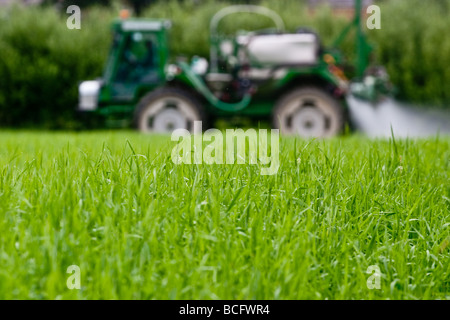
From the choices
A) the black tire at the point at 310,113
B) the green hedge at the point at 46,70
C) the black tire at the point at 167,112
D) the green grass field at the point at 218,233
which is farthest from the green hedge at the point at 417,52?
the green grass field at the point at 218,233

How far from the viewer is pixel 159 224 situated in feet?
8.98

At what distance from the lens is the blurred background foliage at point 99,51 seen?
13.0 m

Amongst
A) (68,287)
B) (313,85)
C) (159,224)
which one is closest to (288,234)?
(159,224)

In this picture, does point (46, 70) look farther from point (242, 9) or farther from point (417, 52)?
point (417, 52)

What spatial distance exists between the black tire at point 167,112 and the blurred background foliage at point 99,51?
2.89m

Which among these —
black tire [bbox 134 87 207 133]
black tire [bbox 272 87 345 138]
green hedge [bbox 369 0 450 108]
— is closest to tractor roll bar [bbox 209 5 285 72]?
green hedge [bbox 369 0 450 108]

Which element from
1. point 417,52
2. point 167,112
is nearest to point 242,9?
point 417,52

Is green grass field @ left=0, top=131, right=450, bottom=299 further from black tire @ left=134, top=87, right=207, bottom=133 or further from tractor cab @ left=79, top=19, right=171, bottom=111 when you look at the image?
tractor cab @ left=79, top=19, right=171, bottom=111

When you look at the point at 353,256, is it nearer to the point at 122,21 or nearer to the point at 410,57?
the point at 122,21

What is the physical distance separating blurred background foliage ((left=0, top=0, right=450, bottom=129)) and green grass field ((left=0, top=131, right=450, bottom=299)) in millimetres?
9835

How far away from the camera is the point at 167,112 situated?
35.6ft

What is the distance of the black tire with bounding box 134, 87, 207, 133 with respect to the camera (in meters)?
10.7

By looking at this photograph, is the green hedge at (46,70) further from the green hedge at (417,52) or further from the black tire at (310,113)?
the green hedge at (417,52)

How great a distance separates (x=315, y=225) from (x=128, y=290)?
3.12ft
